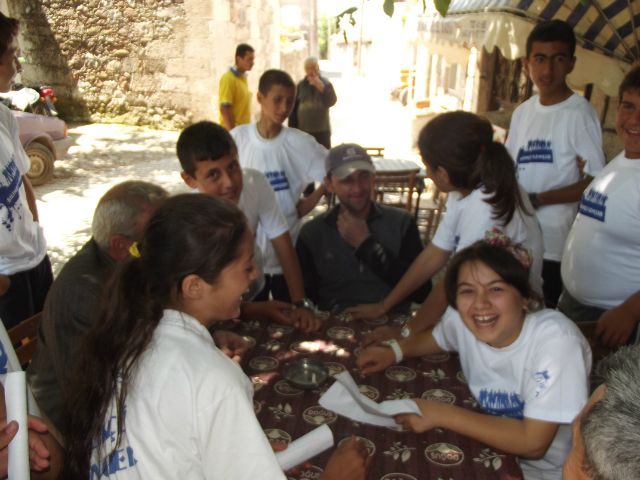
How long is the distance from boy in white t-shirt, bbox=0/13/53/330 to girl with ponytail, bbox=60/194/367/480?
1.37m

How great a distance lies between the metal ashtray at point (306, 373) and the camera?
168cm

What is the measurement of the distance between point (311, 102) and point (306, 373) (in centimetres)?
519

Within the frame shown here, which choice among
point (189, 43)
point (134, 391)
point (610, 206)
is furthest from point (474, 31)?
point (189, 43)

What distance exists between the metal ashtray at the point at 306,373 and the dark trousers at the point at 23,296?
1496 mm

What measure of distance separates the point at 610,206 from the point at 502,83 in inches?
240

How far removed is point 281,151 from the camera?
3.48m

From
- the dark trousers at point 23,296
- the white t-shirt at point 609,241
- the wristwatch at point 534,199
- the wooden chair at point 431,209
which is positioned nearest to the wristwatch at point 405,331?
the white t-shirt at point 609,241

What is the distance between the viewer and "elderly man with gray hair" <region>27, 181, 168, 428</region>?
5.17 feet

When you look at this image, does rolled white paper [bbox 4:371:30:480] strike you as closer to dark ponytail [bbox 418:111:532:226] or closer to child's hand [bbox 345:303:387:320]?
child's hand [bbox 345:303:387:320]

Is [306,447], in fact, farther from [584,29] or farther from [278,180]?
[584,29]

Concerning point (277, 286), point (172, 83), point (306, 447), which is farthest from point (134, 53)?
point (306, 447)

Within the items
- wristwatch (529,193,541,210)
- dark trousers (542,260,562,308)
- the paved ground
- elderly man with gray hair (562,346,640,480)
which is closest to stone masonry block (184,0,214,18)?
the paved ground

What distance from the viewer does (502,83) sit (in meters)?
7.66

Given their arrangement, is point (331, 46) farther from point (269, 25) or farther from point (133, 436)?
point (133, 436)
